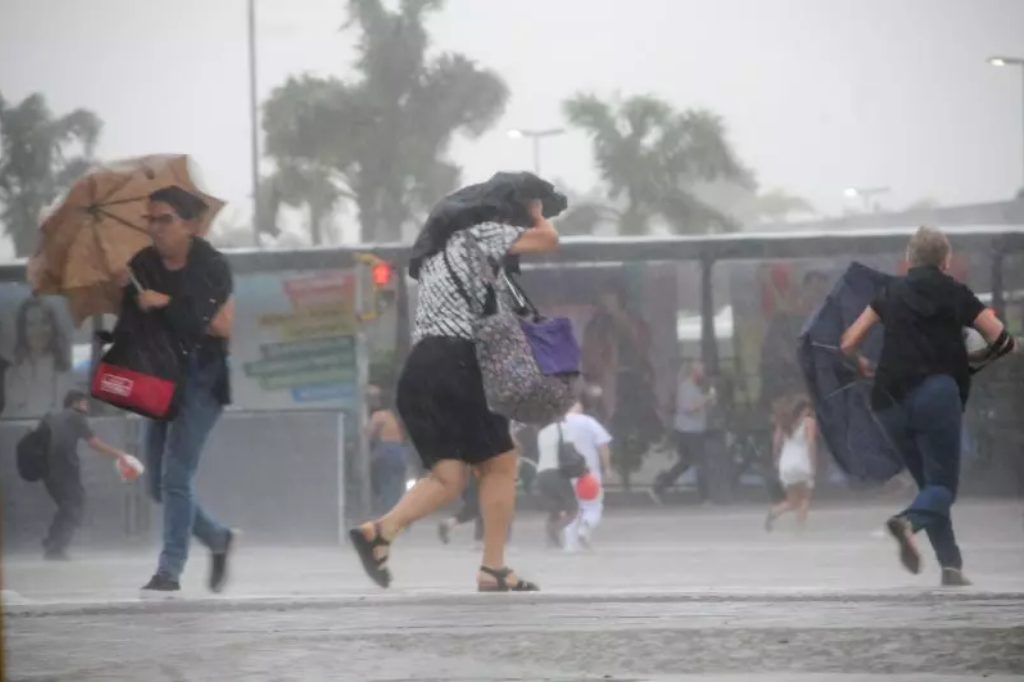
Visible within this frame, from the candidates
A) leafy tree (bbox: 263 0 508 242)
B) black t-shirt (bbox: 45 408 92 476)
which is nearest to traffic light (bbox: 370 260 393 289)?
black t-shirt (bbox: 45 408 92 476)

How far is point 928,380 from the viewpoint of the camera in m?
8.88

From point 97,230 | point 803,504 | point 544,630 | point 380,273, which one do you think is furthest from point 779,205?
point 544,630

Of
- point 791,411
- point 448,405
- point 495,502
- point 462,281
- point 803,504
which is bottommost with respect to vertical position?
point 803,504

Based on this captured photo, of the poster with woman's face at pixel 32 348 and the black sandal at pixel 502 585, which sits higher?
the poster with woman's face at pixel 32 348

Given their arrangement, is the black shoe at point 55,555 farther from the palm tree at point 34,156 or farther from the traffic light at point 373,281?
the palm tree at point 34,156

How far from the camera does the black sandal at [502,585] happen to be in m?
8.38

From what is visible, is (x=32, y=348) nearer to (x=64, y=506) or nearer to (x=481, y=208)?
(x=64, y=506)

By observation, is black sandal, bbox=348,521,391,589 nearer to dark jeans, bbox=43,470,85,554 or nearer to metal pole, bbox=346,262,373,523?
dark jeans, bbox=43,470,85,554

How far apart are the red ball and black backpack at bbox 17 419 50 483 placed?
402 cm

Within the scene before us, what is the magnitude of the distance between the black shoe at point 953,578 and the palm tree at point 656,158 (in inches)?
1380

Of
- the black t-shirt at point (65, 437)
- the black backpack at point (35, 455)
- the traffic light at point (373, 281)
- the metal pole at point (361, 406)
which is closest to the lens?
the black backpack at point (35, 455)

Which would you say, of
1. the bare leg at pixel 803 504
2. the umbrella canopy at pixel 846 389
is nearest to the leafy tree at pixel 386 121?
the bare leg at pixel 803 504

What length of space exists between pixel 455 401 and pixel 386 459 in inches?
462

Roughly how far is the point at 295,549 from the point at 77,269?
6.74 metres
